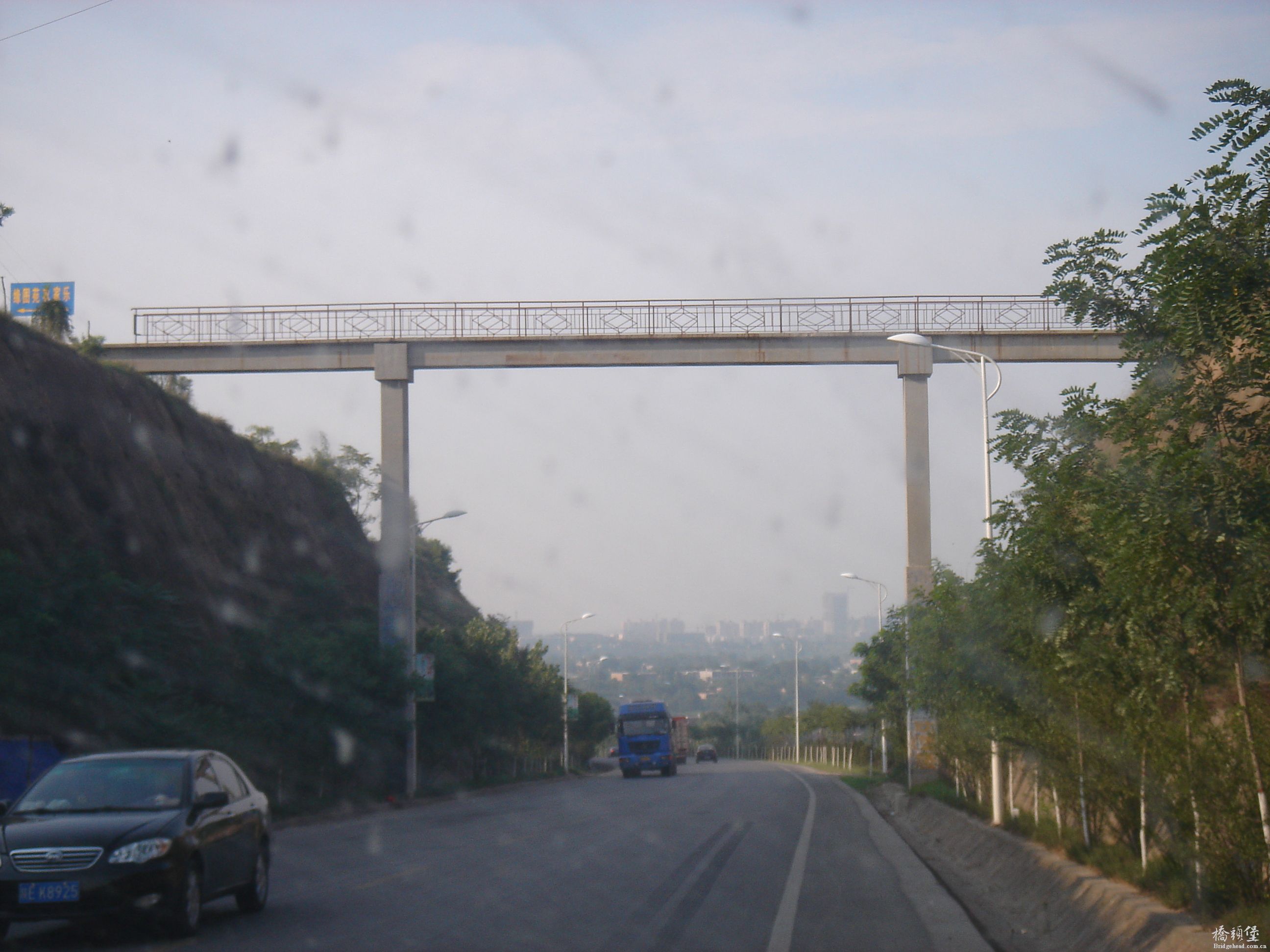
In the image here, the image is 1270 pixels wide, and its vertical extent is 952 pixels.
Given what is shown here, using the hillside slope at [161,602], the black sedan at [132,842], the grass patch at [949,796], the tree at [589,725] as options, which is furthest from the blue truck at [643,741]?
the black sedan at [132,842]

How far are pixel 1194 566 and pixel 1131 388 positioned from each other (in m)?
2.20

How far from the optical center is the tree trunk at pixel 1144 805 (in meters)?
10.5

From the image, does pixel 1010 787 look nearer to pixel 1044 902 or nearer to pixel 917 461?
pixel 1044 902

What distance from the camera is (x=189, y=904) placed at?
9.96 metres

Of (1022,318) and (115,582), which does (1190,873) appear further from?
(1022,318)

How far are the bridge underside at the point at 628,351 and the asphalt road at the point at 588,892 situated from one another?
15.3 m

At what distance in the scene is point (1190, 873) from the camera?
30.2 ft

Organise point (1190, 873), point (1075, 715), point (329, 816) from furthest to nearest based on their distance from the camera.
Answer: point (329, 816) → point (1075, 715) → point (1190, 873)

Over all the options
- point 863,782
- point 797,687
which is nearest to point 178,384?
point 863,782

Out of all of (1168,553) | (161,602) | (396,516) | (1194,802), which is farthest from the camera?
(396,516)

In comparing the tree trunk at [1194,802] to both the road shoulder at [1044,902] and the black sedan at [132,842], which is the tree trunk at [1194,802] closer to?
the road shoulder at [1044,902]

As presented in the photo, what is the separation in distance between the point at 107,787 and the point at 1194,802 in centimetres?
894

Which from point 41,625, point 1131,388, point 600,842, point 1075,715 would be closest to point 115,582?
point 41,625

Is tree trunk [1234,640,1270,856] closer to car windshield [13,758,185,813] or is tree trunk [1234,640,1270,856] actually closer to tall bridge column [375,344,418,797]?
car windshield [13,758,185,813]
